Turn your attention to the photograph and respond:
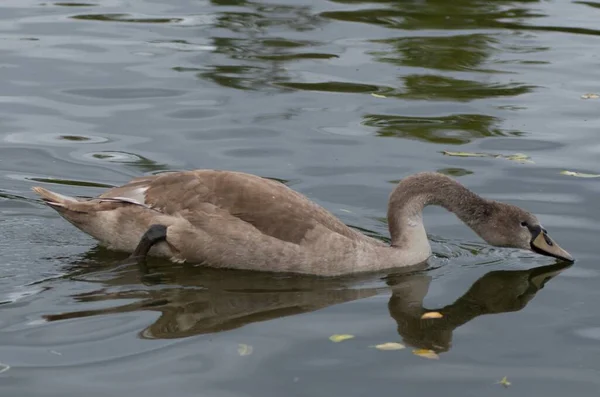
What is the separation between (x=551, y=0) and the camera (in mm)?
22188

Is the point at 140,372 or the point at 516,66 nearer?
the point at 140,372

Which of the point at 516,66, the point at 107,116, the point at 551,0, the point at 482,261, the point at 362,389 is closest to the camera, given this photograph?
the point at 362,389

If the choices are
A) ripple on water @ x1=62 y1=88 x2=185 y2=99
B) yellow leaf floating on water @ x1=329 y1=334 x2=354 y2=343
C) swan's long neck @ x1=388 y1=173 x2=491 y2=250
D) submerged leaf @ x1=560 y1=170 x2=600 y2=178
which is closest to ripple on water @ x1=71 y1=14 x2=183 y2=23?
ripple on water @ x1=62 y1=88 x2=185 y2=99

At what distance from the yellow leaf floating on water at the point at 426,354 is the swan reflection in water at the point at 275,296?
3.0 inches

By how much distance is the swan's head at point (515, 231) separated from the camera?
11.2 m

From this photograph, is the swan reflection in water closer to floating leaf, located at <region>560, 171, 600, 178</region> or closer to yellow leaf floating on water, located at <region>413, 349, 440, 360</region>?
yellow leaf floating on water, located at <region>413, 349, 440, 360</region>

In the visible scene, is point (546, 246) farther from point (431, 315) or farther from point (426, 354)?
point (426, 354)

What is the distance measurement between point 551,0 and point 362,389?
49.5 ft

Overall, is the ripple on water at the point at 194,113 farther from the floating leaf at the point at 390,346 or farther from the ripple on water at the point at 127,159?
the floating leaf at the point at 390,346

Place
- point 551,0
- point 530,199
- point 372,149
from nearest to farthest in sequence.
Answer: point 530,199
point 372,149
point 551,0

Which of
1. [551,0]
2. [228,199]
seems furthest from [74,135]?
[551,0]

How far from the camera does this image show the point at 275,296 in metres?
10.1

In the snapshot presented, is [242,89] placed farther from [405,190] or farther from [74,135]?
[405,190]

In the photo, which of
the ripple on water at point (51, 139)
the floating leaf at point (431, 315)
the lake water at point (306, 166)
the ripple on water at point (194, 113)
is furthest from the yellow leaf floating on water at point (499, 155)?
the floating leaf at point (431, 315)
